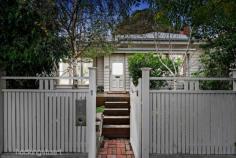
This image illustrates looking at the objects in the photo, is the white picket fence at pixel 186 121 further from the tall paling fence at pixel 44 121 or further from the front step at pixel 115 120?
the front step at pixel 115 120

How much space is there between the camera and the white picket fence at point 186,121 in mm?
6570

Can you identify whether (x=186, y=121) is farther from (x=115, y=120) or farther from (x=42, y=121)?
(x=115, y=120)

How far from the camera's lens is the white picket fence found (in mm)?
6570

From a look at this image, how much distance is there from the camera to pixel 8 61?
6.40m

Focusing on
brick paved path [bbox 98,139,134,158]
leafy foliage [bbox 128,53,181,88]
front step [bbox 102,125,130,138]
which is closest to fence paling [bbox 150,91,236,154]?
brick paved path [bbox 98,139,134,158]

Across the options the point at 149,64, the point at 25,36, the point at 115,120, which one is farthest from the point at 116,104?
the point at 25,36

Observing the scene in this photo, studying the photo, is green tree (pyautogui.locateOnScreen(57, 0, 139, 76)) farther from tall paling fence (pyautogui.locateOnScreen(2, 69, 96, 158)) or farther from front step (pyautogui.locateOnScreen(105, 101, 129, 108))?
front step (pyautogui.locateOnScreen(105, 101, 129, 108))

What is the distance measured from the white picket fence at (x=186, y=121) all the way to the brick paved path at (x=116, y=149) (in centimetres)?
90

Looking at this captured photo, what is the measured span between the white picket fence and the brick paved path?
0.90m

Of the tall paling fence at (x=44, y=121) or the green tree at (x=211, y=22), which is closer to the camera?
the green tree at (x=211, y=22)

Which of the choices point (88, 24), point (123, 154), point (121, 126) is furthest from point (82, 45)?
point (123, 154)

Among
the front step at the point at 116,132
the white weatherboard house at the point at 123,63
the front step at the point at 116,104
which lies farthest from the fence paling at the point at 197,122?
the white weatherboard house at the point at 123,63

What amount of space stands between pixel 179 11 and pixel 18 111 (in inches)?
151

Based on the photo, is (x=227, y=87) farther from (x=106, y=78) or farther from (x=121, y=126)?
(x=106, y=78)
